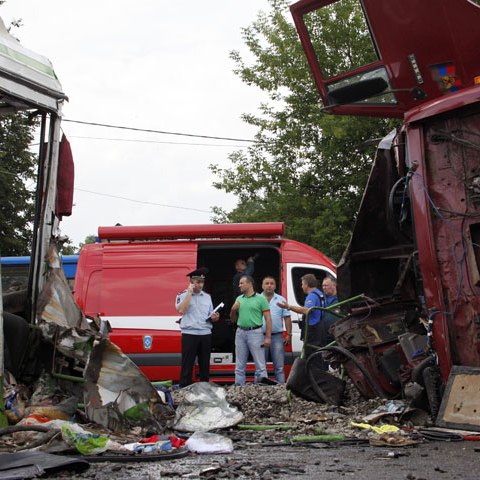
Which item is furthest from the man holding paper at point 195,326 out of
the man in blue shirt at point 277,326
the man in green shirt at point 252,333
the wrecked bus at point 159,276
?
the wrecked bus at point 159,276

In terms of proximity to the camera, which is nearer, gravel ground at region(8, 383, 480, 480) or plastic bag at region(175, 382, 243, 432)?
gravel ground at region(8, 383, 480, 480)

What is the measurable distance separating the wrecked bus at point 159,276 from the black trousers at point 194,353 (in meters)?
1.16

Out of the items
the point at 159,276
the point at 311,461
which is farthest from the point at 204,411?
the point at 159,276

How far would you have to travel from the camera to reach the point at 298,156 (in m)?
20.2

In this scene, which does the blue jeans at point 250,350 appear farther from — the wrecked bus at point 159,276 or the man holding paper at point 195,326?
the wrecked bus at point 159,276

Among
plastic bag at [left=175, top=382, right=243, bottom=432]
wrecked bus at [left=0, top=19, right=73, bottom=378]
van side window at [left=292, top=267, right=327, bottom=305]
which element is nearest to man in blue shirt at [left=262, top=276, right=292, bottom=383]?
van side window at [left=292, top=267, right=327, bottom=305]

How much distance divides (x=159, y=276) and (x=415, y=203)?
656cm

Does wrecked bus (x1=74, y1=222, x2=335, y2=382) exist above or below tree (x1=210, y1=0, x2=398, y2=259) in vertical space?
below

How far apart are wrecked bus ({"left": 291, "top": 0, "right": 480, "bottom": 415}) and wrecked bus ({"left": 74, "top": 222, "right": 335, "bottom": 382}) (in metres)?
4.37

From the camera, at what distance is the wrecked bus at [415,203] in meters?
5.41

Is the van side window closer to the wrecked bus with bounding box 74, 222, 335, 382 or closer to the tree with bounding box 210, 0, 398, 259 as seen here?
the wrecked bus with bounding box 74, 222, 335, 382

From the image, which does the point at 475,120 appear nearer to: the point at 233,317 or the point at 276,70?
the point at 233,317

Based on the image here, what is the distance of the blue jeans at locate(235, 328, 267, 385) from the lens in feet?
Result: 33.7

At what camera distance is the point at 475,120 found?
5.41 metres
